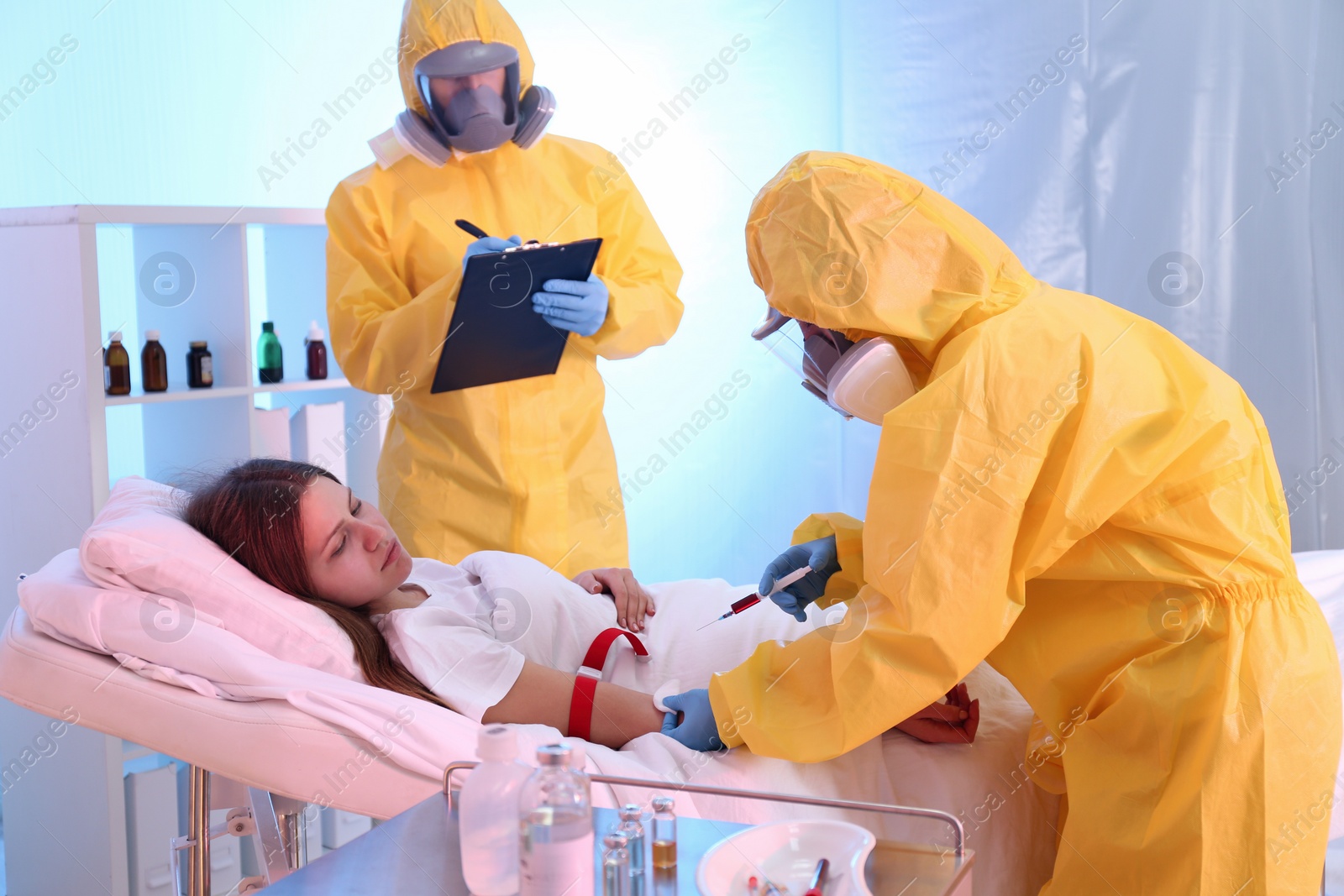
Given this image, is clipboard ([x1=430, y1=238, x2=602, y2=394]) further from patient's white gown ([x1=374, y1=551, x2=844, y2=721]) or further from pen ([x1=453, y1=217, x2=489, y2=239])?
patient's white gown ([x1=374, y1=551, x2=844, y2=721])

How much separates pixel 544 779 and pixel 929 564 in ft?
1.62

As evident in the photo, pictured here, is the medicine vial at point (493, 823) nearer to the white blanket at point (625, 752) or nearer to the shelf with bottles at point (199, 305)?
the white blanket at point (625, 752)

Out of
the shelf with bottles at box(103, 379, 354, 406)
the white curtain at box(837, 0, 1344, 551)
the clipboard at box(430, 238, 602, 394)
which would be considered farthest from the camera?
the white curtain at box(837, 0, 1344, 551)

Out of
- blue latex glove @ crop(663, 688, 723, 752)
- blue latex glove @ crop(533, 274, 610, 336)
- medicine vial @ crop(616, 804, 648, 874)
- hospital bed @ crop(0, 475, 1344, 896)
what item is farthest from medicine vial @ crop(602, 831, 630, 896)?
blue latex glove @ crop(533, 274, 610, 336)

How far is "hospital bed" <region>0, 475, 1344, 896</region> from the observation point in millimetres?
1364

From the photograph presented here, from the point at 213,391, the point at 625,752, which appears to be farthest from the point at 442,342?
the point at 625,752

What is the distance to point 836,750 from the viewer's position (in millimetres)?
1326

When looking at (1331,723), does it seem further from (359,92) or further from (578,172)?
(359,92)

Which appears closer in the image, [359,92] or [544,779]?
[544,779]

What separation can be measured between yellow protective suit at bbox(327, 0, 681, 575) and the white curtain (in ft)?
4.14

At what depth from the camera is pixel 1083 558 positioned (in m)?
1.31

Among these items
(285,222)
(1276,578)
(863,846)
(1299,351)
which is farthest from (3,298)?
(1299,351)

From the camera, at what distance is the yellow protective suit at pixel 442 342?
226 cm

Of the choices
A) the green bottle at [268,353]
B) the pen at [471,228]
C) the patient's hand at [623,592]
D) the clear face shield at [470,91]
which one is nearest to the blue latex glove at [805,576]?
the patient's hand at [623,592]
